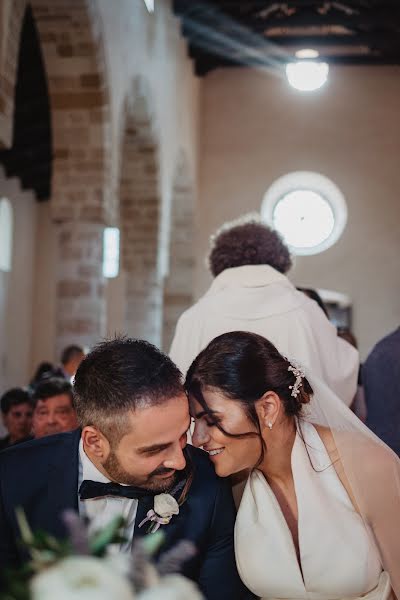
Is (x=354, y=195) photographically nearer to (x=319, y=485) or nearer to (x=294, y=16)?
(x=294, y=16)

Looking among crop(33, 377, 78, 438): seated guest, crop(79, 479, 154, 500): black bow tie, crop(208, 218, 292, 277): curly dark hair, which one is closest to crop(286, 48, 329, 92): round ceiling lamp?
crop(33, 377, 78, 438): seated guest

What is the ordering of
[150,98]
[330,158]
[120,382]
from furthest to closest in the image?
[330,158] < [150,98] < [120,382]

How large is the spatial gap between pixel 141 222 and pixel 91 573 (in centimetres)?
1019

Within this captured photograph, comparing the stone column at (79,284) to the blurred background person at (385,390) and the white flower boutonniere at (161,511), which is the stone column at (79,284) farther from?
the white flower boutonniere at (161,511)

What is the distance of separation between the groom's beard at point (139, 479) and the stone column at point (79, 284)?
5639 mm

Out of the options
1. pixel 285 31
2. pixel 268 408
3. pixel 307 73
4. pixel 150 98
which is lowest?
pixel 268 408

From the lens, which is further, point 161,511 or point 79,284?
point 79,284

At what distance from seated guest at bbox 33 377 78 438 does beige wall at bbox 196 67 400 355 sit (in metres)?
9.81

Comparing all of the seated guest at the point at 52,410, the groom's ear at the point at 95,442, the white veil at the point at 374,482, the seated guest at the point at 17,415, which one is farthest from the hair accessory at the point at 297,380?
the seated guest at the point at 17,415

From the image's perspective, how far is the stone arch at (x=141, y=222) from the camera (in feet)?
33.1

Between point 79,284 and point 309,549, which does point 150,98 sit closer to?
point 79,284

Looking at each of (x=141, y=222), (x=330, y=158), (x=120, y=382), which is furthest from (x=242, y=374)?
(x=330, y=158)

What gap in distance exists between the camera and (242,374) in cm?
214

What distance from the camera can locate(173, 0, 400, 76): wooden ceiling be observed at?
41.7ft
